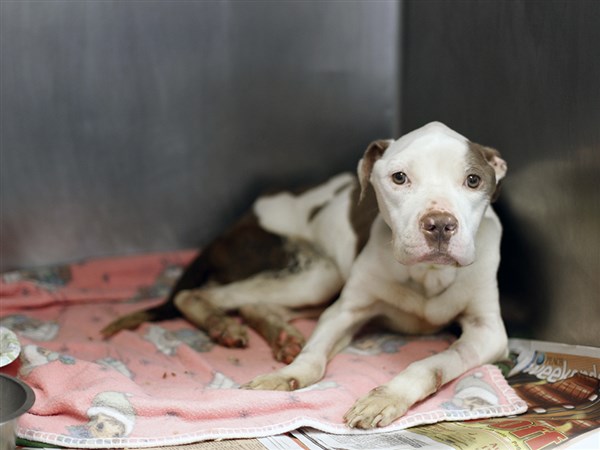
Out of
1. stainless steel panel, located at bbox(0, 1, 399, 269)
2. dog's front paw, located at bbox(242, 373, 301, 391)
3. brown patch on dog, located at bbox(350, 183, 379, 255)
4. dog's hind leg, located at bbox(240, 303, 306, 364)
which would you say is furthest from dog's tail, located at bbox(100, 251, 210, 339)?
dog's front paw, located at bbox(242, 373, 301, 391)

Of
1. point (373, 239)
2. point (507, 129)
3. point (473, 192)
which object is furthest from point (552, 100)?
point (373, 239)

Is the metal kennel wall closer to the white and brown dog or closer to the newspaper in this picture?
the newspaper

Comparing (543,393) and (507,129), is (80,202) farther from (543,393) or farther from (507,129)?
(543,393)

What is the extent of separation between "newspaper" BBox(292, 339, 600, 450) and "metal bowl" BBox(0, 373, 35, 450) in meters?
0.72

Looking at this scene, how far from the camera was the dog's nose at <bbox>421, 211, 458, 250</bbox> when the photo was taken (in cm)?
250

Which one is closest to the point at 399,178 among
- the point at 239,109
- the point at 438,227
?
the point at 438,227

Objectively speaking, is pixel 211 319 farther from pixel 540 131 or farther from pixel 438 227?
pixel 540 131

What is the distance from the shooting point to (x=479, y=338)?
9.54ft

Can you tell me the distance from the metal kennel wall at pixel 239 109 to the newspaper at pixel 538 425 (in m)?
0.16

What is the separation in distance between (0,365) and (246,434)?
789 mm

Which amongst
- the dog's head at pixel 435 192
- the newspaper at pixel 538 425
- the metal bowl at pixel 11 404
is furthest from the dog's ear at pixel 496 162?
the metal bowl at pixel 11 404

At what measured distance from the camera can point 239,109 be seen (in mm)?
4016

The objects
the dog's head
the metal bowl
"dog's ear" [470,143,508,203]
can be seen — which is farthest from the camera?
"dog's ear" [470,143,508,203]

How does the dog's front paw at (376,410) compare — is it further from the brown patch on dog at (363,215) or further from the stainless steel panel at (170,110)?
the stainless steel panel at (170,110)
